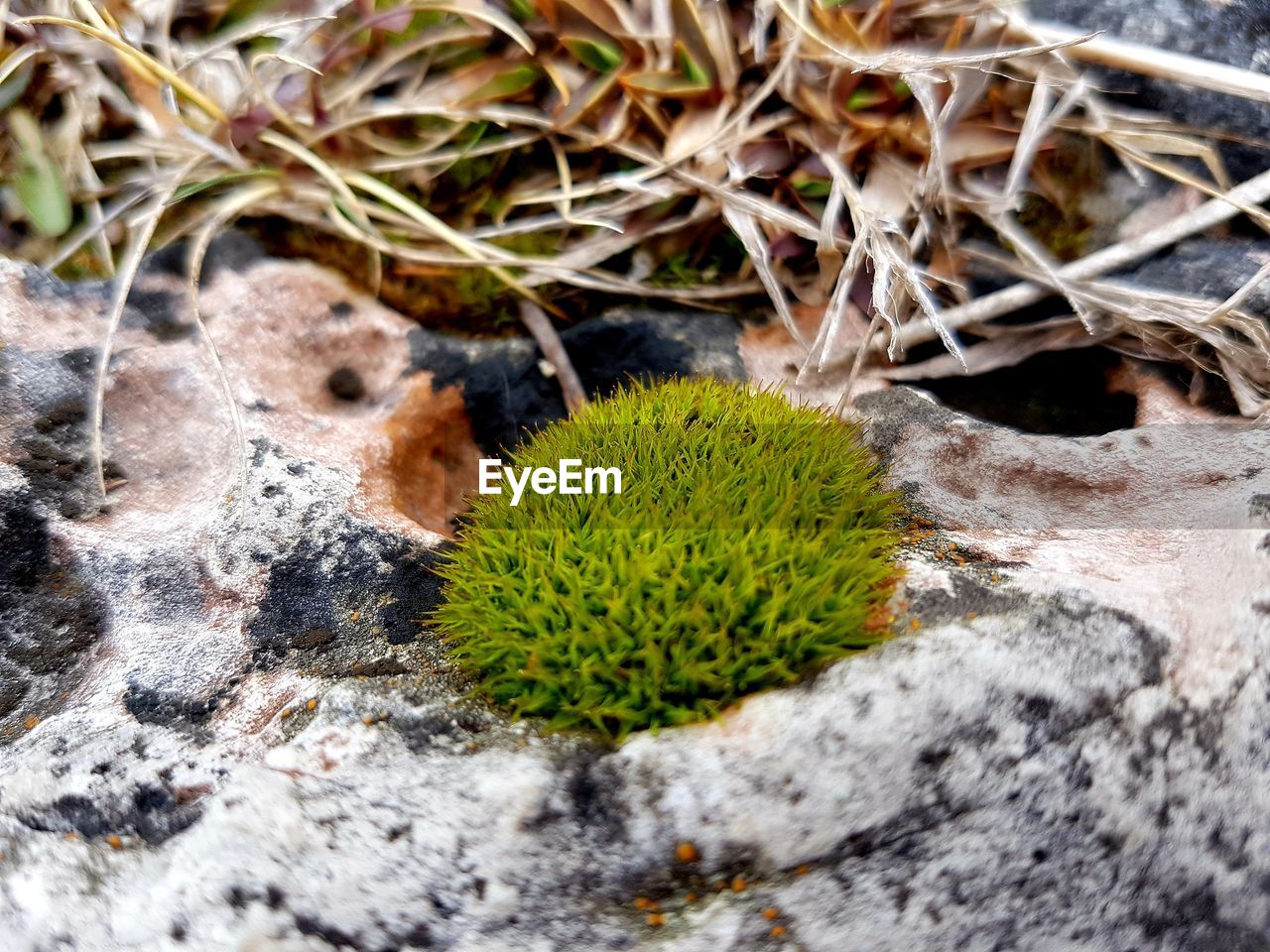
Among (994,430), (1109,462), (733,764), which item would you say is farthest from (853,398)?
(733,764)

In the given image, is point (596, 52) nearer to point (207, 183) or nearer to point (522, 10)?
point (522, 10)

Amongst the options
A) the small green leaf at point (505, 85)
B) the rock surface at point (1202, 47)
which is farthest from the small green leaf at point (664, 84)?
the rock surface at point (1202, 47)

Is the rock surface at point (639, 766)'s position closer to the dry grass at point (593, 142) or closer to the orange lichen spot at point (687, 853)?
the orange lichen spot at point (687, 853)

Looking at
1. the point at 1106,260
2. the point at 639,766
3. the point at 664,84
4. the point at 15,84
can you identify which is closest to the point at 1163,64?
the point at 1106,260

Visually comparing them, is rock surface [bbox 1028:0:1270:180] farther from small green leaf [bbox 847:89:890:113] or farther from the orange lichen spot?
the orange lichen spot

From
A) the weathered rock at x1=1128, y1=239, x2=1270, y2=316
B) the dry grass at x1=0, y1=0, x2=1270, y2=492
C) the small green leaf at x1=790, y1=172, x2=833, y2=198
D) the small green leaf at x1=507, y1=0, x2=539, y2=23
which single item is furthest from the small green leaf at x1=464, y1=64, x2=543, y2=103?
the weathered rock at x1=1128, y1=239, x2=1270, y2=316

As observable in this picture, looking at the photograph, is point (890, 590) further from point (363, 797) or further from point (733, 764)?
point (363, 797)
